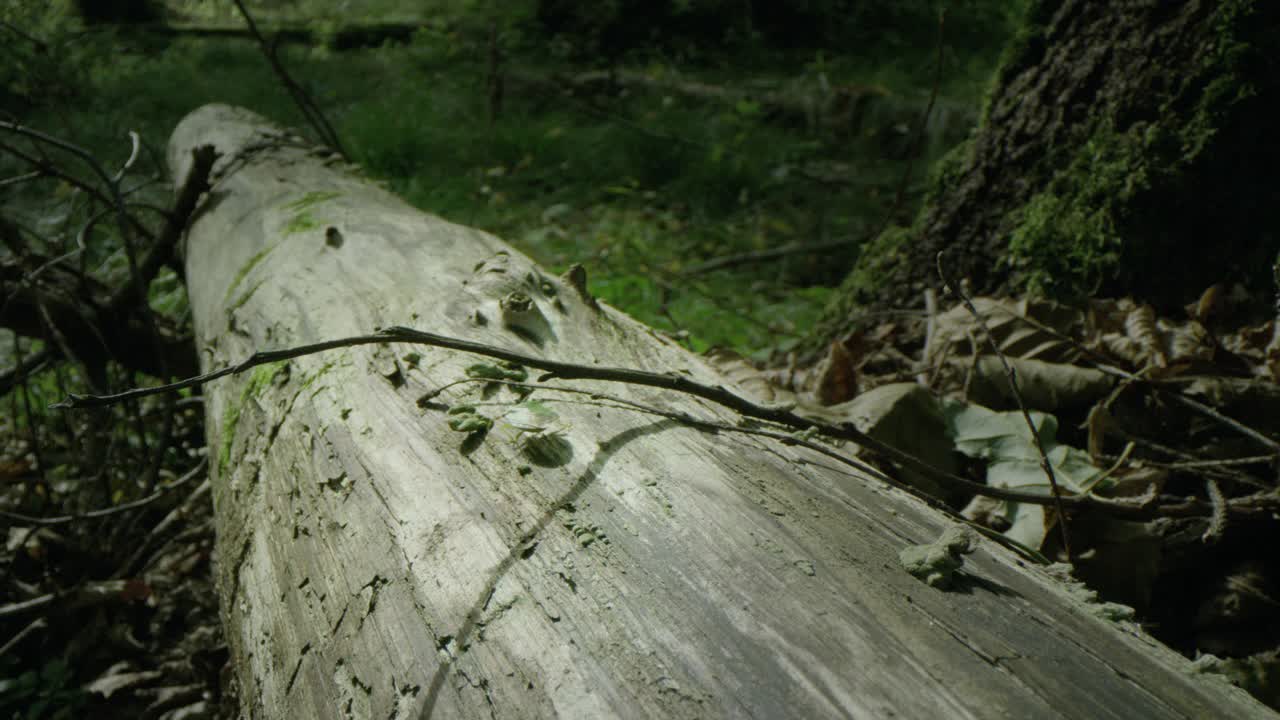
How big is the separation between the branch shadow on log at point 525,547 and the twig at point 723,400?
81mm

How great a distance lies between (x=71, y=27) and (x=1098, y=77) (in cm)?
763

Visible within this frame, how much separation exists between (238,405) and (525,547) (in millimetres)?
1087

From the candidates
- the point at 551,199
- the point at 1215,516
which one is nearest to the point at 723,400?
the point at 1215,516

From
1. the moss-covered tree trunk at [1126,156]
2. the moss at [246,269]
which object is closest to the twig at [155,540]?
the moss at [246,269]

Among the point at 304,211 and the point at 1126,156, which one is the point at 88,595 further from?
the point at 1126,156

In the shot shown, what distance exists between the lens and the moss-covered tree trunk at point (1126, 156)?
74.6 inches

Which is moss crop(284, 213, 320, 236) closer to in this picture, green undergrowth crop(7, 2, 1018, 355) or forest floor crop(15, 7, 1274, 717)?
forest floor crop(15, 7, 1274, 717)

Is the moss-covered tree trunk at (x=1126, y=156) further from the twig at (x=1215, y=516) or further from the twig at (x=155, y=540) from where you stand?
the twig at (x=155, y=540)

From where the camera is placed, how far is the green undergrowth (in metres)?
4.15

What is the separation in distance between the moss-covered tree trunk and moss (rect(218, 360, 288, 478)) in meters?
2.02

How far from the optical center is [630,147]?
230 inches

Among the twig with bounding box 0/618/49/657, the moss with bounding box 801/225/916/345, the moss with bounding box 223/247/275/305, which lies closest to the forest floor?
the twig with bounding box 0/618/49/657

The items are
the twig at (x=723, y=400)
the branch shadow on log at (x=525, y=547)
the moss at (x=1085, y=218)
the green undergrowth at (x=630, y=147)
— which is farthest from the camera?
the green undergrowth at (x=630, y=147)

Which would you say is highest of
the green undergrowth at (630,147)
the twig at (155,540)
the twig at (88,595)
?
the green undergrowth at (630,147)
